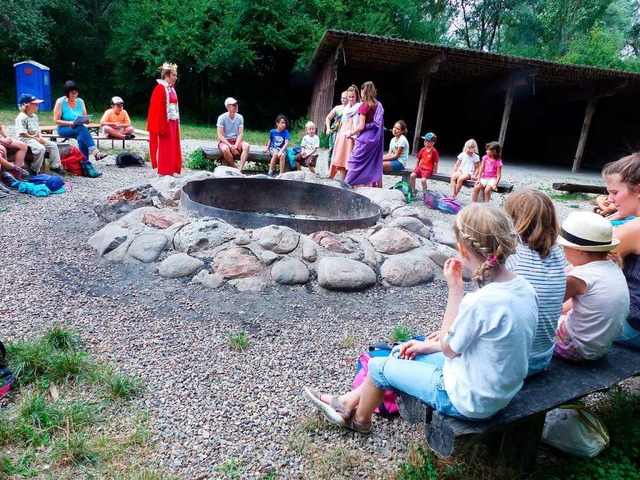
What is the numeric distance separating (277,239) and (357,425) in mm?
2021

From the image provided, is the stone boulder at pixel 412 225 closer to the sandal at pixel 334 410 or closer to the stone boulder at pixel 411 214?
the stone boulder at pixel 411 214

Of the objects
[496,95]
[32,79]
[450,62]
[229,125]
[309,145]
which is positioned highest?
[450,62]

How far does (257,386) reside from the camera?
2615mm

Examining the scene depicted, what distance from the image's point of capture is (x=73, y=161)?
764 cm

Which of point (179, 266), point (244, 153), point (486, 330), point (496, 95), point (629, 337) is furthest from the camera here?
point (496, 95)

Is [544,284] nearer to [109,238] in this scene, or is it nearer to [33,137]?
[109,238]

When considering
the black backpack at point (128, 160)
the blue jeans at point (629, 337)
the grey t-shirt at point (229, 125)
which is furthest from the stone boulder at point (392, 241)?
the black backpack at point (128, 160)

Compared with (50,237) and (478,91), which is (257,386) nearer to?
(50,237)

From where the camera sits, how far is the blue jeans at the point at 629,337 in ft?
8.06

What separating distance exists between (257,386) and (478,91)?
1730 centimetres

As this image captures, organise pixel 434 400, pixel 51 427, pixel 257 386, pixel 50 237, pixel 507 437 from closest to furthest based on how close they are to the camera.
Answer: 1. pixel 434 400
2. pixel 507 437
3. pixel 51 427
4. pixel 257 386
5. pixel 50 237

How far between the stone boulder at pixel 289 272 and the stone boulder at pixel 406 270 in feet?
2.26

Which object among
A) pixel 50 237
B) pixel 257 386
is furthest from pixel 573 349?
pixel 50 237

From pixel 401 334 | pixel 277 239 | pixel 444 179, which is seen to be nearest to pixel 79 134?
pixel 277 239
